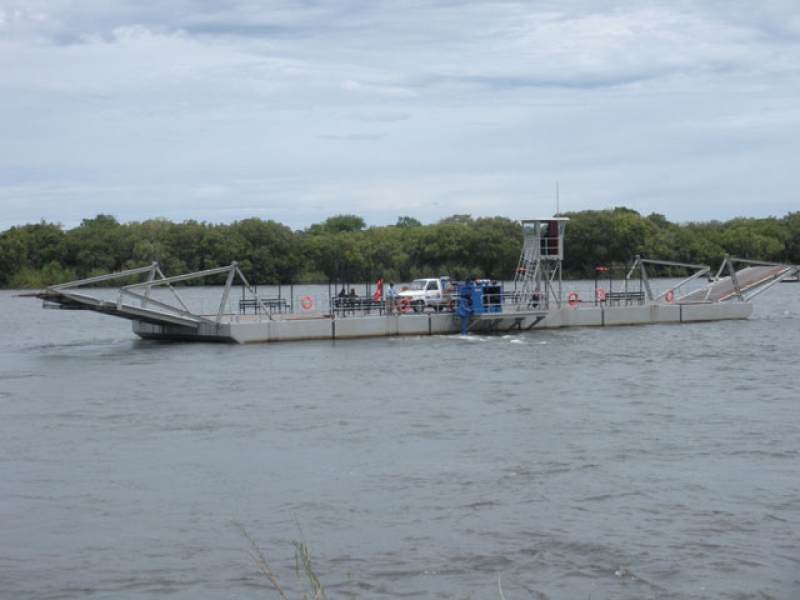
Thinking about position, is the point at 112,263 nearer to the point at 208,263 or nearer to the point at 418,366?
the point at 208,263

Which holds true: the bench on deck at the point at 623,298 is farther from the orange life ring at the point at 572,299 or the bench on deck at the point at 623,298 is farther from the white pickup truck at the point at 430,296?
the white pickup truck at the point at 430,296

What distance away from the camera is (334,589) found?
1414 cm

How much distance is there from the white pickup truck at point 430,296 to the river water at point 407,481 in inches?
579

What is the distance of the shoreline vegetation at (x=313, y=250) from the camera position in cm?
Result: 12081

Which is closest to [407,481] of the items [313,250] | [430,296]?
[430,296]

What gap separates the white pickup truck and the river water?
1472 cm

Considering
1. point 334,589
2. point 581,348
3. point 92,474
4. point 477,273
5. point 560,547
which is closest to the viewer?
point 334,589

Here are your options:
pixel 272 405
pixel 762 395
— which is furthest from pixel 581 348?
pixel 272 405

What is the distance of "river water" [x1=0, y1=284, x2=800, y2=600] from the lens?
1455 centimetres

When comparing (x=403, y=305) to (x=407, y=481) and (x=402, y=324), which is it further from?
(x=407, y=481)

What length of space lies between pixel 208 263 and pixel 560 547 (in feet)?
357

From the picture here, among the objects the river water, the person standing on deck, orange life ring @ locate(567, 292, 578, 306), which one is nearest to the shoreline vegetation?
orange life ring @ locate(567, 292, 578, 306)

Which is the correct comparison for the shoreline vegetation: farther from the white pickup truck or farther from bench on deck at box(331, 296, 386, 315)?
bench on deck at box(331, 296, 386, 315)

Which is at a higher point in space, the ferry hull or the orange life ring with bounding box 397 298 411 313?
the orange life ring with bounding box 397 298 411 313
